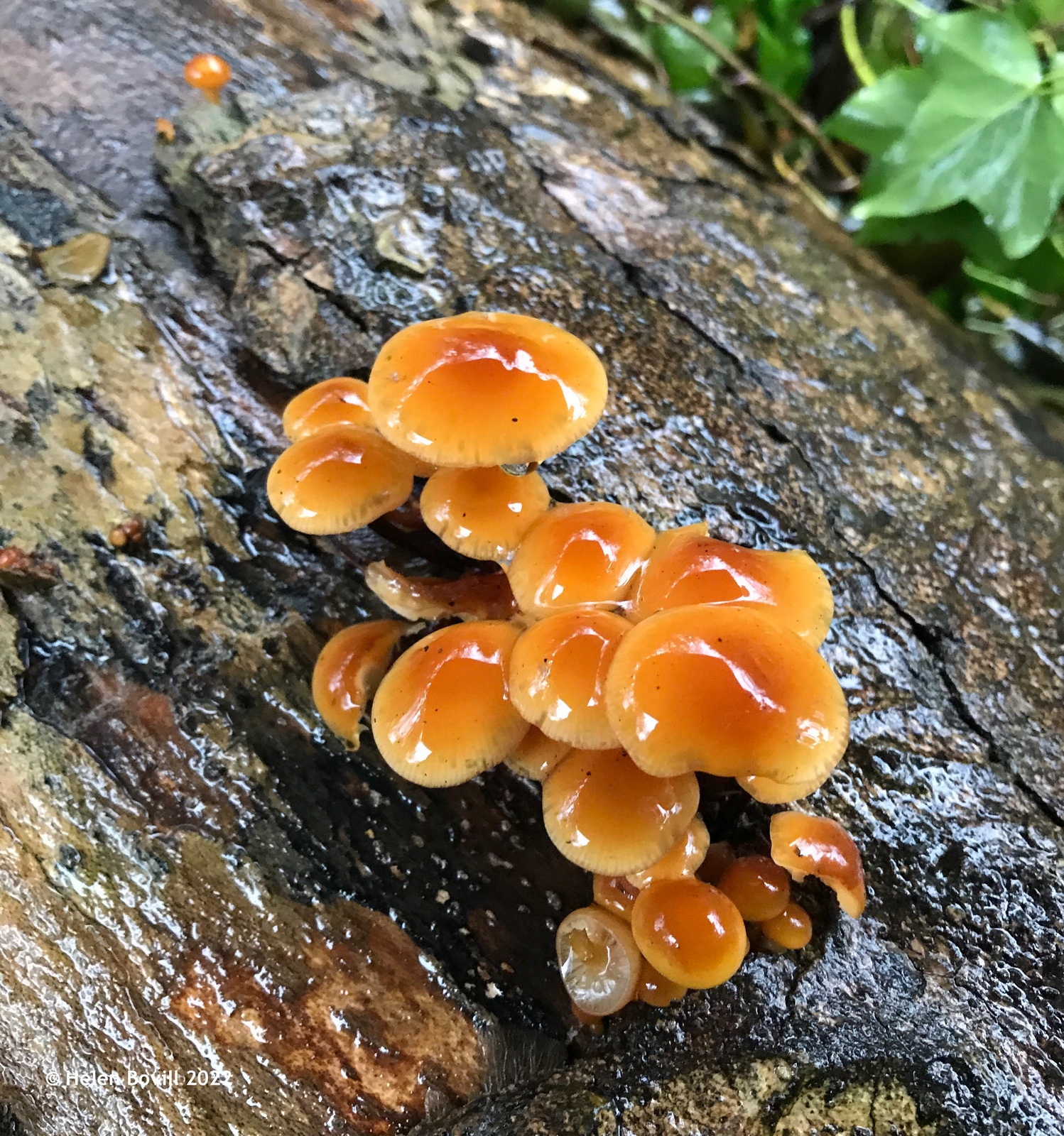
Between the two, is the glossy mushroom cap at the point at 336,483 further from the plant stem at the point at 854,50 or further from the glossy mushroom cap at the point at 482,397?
the plant stem at the point at 854,50

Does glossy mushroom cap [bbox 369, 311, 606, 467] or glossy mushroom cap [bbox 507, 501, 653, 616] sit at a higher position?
glossy mushroom cap [bbox 369, 311, 606, 467]

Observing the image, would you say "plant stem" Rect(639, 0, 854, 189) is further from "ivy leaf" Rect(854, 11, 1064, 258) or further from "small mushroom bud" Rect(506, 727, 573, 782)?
"small mushroom bud" Rect(506, 727, 573, 782)

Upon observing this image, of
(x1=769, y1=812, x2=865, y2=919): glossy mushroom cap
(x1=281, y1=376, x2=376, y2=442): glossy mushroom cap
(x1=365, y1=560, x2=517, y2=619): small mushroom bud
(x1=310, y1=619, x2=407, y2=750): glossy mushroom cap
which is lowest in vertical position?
(x1=310, y1=619, x2=407, y2=750): glossy mushroom cap

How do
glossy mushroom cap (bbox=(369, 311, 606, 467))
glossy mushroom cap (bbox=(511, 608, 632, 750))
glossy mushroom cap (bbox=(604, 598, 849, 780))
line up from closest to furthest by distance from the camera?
glossy mushroom cap (bbox=(604, 598, 849, 780)) < glossy mushroom cap (bbox=(511, 608, 632, 750)) < glossy mushroom cap (bbox=(369, 311, 606, 467))

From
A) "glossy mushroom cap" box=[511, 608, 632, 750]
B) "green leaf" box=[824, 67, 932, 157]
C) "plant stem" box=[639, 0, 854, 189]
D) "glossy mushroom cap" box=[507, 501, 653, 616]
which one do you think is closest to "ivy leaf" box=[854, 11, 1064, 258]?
"green leaf" box=[824, 67, 932, 157]

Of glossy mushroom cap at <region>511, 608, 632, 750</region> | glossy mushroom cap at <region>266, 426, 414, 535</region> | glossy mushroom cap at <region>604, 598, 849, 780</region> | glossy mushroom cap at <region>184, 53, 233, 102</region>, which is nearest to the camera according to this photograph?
glossy mushroom cap at <region>604, 598, 849, 780</region>

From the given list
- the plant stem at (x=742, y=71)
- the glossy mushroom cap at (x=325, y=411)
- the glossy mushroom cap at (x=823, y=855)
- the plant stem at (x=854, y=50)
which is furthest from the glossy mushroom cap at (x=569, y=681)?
the plant stem at (x=854, y=50)
